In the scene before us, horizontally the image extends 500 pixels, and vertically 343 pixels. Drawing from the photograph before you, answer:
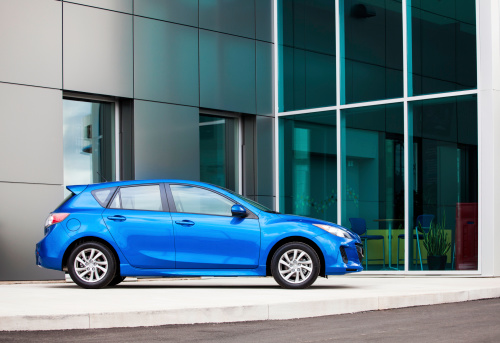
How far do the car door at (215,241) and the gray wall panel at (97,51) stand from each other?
4.89 m

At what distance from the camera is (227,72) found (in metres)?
16.6

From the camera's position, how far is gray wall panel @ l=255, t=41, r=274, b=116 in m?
17.2

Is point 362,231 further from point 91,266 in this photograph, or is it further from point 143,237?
point 91,266

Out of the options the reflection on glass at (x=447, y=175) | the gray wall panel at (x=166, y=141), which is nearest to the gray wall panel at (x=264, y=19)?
the gray wall panel at (x=166, y=141)

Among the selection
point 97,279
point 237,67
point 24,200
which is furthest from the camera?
point 237,67

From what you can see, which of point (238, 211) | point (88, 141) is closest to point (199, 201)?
point (238, 211)

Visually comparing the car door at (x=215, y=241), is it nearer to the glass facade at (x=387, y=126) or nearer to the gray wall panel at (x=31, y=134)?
the gray wall panel at (x=31, y=134)

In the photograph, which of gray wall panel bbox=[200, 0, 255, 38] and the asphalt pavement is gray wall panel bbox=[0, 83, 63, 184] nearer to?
gray wall panel bbox=[200, 0, 255, 38]

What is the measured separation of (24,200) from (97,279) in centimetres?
352

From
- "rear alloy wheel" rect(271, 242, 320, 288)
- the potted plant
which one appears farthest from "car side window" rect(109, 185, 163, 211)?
the potted plant

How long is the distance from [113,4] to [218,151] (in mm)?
3965

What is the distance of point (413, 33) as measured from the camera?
15.0m

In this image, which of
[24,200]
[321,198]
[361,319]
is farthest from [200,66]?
[361,319]

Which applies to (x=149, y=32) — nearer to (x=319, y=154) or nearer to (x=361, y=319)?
(x=319, y=154)
